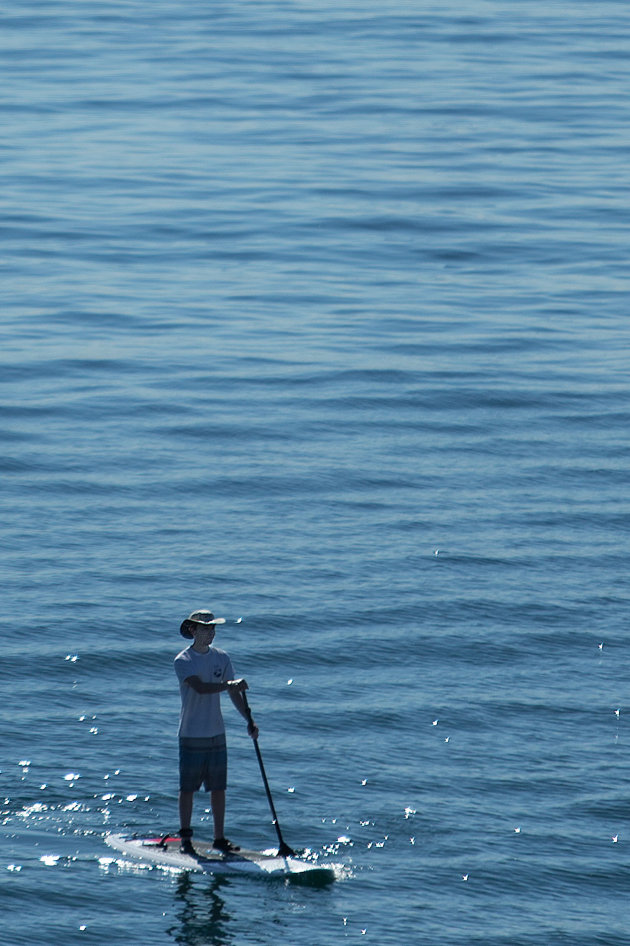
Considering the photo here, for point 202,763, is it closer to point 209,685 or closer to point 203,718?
point 203,718

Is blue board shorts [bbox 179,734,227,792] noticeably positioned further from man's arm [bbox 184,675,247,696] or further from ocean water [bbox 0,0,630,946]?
ocean water [bbox 0,0,630,946]

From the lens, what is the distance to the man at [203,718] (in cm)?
1608

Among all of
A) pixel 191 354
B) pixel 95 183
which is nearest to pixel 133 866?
pixel 191 354

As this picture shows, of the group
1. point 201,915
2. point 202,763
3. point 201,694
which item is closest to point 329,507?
point 202,763

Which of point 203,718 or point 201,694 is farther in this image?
point 203,718

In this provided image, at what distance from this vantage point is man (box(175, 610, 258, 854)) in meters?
16.1

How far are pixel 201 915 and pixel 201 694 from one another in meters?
2.00

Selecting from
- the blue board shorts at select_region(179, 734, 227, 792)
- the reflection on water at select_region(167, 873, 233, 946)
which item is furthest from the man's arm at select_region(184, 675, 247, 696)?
the reflection on water at select_region(167, 873, 233, 946)

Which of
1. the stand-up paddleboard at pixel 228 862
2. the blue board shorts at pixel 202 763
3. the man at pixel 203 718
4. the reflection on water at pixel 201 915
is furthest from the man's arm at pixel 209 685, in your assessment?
the reflection on water at pixel 201 915

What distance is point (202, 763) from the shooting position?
16.5 m

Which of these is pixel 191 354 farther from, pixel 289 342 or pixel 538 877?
pixel 538 877

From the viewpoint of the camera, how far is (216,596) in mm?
24594

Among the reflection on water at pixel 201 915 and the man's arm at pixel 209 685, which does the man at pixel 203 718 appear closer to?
the man's arm at pixel 209 685

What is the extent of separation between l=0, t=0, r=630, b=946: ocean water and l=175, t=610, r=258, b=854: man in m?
0.72
